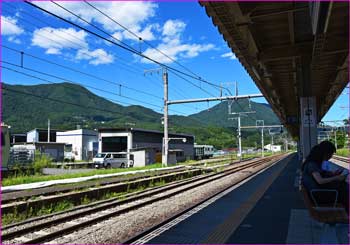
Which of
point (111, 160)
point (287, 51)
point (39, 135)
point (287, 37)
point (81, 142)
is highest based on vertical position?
point (287, 37)

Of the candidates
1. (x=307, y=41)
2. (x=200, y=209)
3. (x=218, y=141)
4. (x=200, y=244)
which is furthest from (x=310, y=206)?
(x=218, y=141)

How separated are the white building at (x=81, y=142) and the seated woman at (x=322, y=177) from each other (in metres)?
62.0

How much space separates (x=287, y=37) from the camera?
492 inches

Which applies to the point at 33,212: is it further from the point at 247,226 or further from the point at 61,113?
the point at 61,113

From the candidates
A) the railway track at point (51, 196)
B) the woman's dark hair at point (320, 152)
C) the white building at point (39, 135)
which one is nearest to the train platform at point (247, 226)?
the woman's dark hair at point (320, 152)

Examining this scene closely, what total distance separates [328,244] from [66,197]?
33.4 ft

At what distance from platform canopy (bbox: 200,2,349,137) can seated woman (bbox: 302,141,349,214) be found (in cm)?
256

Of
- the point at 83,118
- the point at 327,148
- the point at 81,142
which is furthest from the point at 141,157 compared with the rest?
the point at 83,118

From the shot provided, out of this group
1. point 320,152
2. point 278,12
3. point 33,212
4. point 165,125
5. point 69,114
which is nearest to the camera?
point 320,152

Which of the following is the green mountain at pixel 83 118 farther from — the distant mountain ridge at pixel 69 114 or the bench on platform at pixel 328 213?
the bench on platform at pixel 328 213

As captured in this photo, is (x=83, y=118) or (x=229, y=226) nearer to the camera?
(x=229, y=226)

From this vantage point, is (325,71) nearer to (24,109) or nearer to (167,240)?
(167,240)

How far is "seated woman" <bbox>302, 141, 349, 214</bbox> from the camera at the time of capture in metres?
5.35

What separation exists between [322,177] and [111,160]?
118 ft
